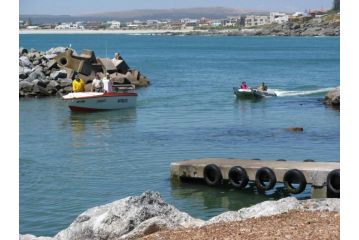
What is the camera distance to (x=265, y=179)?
60.2ft

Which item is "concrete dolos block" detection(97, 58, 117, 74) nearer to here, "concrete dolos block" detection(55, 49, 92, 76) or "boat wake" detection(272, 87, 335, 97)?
"concrete dolos block" detection(55, 49, 92, 76)

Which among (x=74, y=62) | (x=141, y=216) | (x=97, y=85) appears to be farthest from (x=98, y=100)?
(x=141, y=216)

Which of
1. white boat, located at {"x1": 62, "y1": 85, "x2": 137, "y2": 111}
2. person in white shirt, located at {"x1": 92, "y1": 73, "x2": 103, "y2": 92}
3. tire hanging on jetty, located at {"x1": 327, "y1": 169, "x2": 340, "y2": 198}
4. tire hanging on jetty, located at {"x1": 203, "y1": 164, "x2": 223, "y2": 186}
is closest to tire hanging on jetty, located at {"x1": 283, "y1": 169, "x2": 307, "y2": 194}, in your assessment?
tire hanging on jetty, located at {"x1": 327, "y1": 169, "x2": 340, "y2": 198}

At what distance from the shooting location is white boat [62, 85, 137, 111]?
133 ft

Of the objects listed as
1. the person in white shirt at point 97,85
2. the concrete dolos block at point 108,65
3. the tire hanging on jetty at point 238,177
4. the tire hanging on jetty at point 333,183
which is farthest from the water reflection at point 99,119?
the tire hanging on jetty at point 333,183

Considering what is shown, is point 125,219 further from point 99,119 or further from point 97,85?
point 97,85

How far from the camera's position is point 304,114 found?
39.5 meters

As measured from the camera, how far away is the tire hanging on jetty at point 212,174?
19188mm

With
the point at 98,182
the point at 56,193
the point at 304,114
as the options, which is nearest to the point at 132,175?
the point at 98,182

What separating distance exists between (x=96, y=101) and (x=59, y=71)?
1146 centimetres

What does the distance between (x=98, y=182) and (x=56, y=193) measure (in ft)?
5.92

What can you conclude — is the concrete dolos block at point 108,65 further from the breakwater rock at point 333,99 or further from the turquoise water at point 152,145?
Result: the breakwater rock at point 333,99

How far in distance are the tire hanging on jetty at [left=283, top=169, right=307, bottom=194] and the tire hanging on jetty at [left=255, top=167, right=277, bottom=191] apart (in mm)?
306
